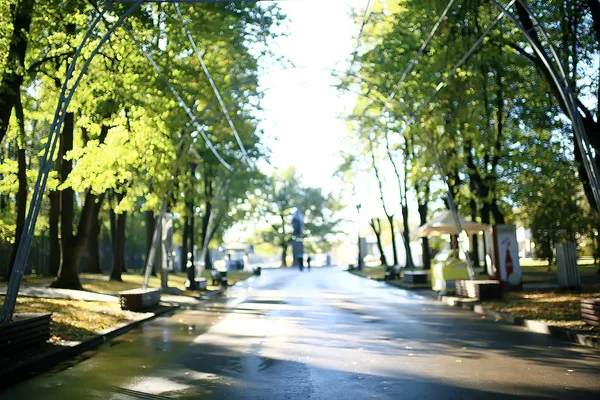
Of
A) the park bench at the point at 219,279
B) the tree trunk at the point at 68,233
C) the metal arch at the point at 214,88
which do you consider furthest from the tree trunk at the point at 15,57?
the park bench at the point at 219,279

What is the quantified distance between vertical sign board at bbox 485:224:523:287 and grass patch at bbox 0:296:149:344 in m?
12.4

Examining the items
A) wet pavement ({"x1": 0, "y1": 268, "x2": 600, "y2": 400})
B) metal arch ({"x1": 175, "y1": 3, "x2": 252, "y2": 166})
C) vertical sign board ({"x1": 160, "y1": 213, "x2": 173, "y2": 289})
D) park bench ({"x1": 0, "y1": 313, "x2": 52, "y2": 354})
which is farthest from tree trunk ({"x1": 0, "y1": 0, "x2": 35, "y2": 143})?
vertical sign board ({"x1": 160, "y1": 213, "x2": 173, "y2": 289})

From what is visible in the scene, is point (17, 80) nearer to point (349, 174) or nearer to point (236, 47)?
point (236, 47)

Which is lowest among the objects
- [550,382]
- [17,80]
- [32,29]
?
[550,382]

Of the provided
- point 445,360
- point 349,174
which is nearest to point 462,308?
point 445,360

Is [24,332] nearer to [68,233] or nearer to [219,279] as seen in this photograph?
[68,233]

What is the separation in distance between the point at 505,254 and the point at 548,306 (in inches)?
281

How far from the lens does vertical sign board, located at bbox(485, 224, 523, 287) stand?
26.0 m

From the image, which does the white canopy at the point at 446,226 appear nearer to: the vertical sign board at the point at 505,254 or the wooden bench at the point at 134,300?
the vertical sign board at the point at 505,254

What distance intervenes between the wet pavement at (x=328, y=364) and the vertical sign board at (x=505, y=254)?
28.8 feet

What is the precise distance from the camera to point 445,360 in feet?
35.6

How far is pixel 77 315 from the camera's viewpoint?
58.4 feet

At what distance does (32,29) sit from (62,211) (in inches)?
336

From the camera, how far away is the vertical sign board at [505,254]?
26031 mm
